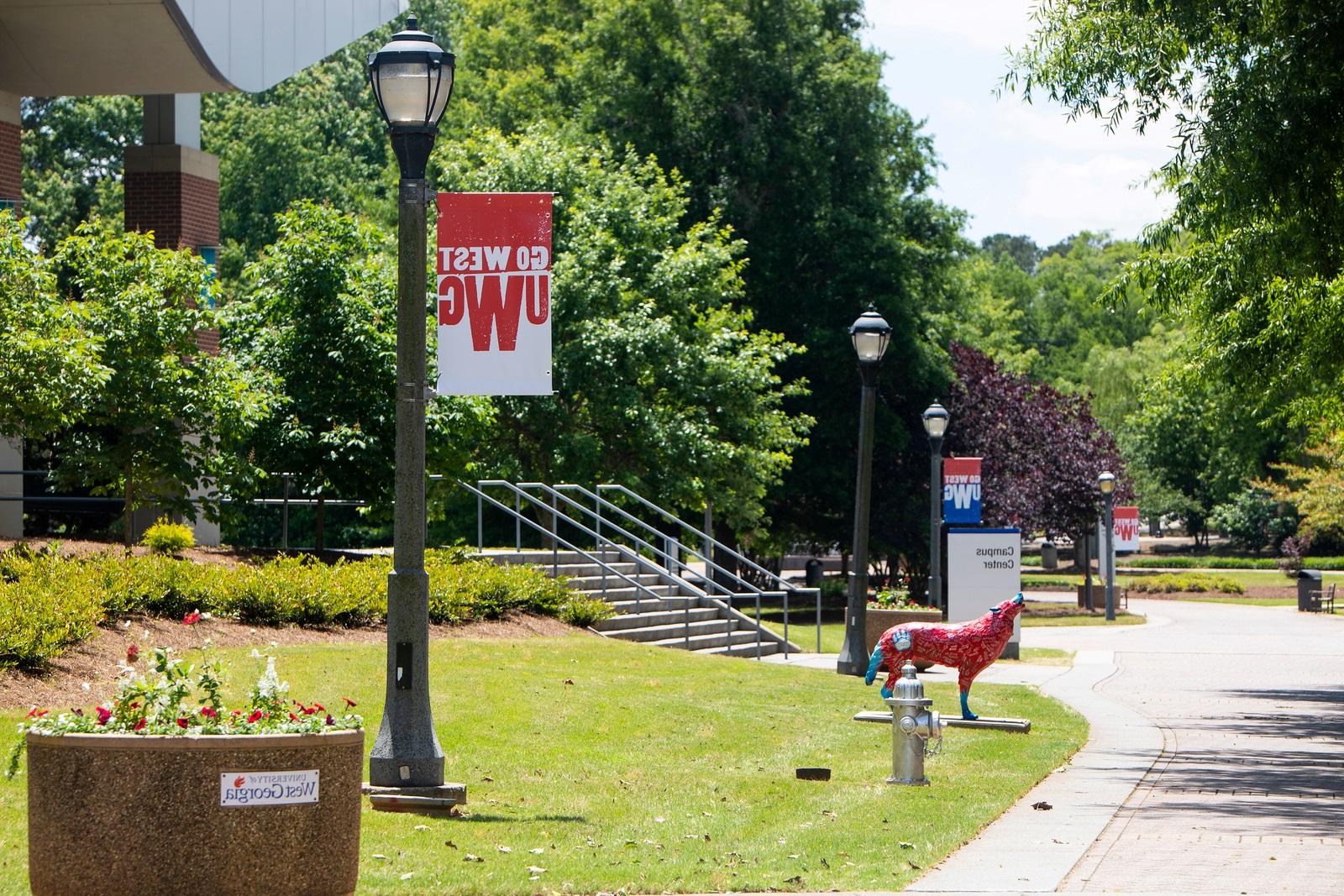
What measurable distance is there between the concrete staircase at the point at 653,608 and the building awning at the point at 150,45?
27.1 ft

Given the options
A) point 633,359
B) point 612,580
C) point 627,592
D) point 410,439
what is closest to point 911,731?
point 410,439

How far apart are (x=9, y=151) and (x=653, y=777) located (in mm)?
16758

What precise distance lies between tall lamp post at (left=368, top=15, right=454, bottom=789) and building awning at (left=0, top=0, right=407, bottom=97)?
1358cm

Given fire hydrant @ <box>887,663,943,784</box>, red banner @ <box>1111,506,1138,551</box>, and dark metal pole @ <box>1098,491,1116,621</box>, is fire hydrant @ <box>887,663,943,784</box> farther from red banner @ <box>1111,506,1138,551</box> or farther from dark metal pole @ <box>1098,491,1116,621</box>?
red banner @ <box>1111,506,1138,551</box>

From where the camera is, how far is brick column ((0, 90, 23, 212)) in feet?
76.7

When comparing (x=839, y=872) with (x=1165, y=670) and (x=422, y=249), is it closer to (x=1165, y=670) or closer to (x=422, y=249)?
(x=422, y=249)

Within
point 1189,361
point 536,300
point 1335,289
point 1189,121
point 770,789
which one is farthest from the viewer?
point 1189,361

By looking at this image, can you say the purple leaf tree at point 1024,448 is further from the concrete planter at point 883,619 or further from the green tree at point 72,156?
the green tree at point 72,156

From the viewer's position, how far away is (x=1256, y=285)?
18.0 m

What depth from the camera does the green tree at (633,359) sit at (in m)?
29.6

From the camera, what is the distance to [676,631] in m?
22.8

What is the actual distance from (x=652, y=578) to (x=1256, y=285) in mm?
10166

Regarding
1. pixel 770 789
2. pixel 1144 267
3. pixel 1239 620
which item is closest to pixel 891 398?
pixel 1239 620

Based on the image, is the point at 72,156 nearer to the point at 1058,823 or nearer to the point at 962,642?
the point at 962,642
